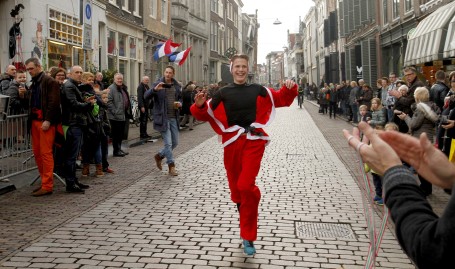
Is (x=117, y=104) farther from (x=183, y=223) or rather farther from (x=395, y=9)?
(x=395, y=9)

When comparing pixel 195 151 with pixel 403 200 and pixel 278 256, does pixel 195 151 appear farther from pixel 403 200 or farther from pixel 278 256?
pixel 403 200

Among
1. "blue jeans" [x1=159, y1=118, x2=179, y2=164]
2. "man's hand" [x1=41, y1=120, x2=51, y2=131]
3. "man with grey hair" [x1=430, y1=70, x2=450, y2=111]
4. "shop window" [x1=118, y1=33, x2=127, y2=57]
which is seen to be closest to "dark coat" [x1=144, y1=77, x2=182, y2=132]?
"blue jeans" [x1=159, y1=118, x2=179, y2=164]

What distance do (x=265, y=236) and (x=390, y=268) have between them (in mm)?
1379

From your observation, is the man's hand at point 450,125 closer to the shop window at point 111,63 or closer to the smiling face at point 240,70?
the smiling face at point 240,70

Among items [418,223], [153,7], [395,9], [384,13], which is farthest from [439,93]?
[153,7]

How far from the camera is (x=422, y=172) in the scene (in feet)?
5.81

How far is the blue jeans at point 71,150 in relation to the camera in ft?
24.9

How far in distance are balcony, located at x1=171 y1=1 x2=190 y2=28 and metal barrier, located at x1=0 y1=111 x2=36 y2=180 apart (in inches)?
961

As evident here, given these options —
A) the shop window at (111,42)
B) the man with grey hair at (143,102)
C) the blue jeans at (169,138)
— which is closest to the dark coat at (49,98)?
the blue jeans at (169,138)

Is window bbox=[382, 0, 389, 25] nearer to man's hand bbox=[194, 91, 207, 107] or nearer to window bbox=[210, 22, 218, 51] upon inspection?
window bbox=[210, 22, 218, 51]

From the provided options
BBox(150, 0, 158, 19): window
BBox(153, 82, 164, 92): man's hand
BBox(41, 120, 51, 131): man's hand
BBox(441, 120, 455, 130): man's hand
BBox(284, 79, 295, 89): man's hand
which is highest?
BBox(150, 0, 158, 19): window

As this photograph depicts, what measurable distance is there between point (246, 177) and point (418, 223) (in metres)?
3.13

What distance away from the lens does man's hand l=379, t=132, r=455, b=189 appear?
1.71 m

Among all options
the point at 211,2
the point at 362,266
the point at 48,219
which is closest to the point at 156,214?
the point at 48,219
